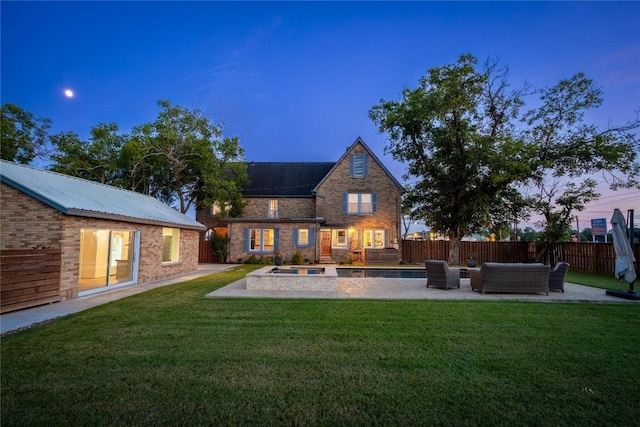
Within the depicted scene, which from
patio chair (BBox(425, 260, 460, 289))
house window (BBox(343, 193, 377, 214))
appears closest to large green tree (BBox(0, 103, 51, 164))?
house window (BBox(343, 193, 377, 214))

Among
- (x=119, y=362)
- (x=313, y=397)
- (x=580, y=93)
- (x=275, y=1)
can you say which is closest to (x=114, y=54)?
(x=275, y=1)

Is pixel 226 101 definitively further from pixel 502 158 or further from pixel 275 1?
pixel 502 158

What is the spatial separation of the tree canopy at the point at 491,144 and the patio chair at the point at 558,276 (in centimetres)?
882

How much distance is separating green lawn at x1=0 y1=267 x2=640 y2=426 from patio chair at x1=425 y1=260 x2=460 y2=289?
3.11 m

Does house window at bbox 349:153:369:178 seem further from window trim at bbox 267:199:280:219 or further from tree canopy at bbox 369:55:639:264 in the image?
window trim at bbox 267:199:280:219

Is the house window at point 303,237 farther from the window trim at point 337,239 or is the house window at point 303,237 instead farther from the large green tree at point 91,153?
the large green tree at point 91,153

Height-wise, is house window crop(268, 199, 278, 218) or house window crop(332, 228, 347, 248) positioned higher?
house window crop(268, 199, 278, 218)

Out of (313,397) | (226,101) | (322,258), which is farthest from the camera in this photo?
(226,101)

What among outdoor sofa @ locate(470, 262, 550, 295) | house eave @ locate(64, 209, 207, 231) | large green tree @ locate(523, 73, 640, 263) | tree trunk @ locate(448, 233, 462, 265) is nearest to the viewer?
house eave @ locate(64, 209, 207, 231)

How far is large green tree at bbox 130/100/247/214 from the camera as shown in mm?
19703

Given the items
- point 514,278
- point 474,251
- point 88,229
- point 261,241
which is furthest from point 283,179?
point 514,278

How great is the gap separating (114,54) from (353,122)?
297 ft

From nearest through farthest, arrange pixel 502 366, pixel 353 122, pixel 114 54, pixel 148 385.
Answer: pixel 148 385, pixel 502 366, pixel 114 54, pixel 353 122

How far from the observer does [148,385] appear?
314 centimetres
